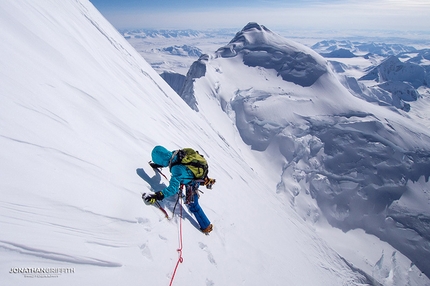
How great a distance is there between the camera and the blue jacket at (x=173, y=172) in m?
4.30

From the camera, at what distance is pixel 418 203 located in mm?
28016

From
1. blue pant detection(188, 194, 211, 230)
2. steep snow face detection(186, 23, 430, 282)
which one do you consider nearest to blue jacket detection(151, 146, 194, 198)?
blue pant detection(188, 194, 211, 230)

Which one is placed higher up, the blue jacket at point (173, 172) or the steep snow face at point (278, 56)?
the blue jacket at point (173, 172)

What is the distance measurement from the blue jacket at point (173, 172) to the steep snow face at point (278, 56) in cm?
3920

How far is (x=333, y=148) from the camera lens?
3244 centimetres

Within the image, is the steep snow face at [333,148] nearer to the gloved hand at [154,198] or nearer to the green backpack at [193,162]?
the green backpack at [193,162]

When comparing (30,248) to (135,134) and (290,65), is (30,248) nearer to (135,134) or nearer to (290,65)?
(135,134)

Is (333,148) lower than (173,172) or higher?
lower

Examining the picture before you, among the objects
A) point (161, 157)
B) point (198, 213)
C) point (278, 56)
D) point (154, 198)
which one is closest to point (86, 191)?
point (154, 198)

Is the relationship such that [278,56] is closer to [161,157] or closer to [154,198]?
[161,157]

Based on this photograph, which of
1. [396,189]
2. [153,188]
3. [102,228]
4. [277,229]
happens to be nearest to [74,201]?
[102,228]

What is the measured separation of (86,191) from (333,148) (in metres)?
34.1

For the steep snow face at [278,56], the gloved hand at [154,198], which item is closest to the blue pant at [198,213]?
the gloved hand at [154,198]

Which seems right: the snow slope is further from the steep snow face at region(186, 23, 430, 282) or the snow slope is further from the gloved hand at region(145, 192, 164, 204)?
the steep snow face at region(186, 23, 430, 282)
